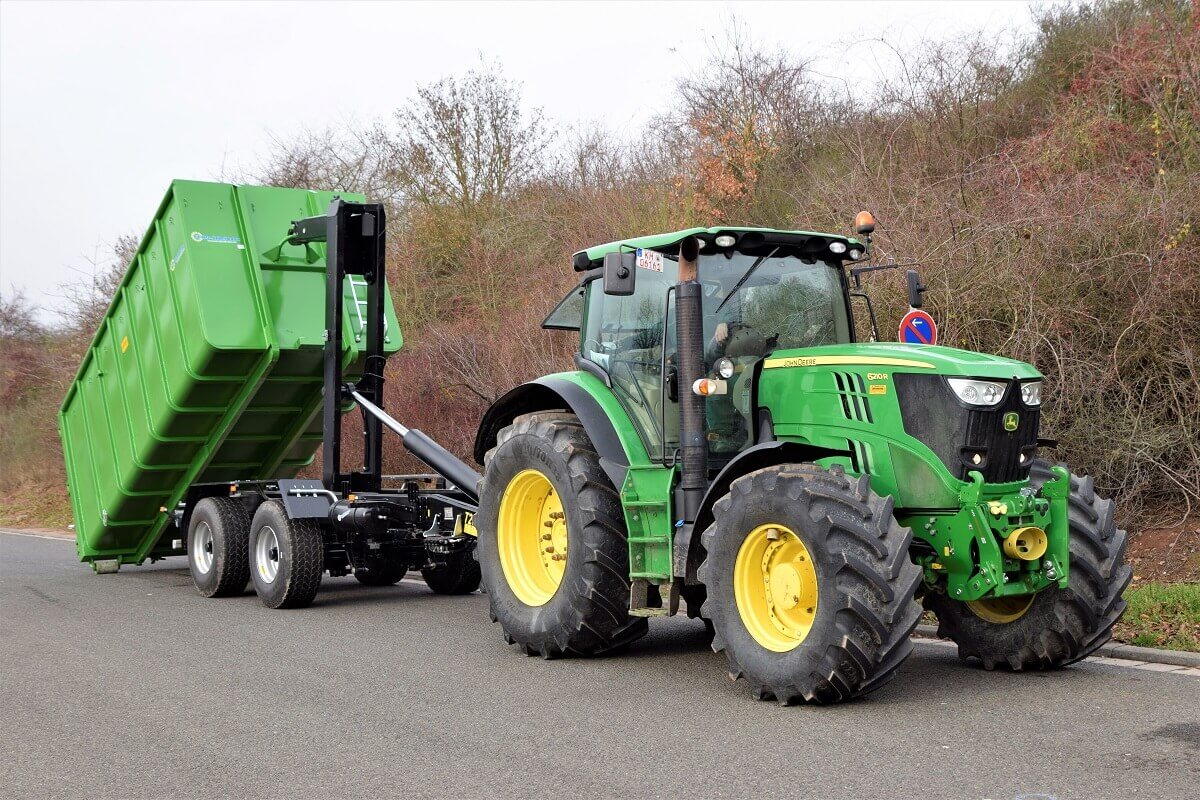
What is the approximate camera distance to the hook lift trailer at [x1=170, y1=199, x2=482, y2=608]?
10.2 metres

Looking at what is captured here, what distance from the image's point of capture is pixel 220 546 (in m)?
11.0

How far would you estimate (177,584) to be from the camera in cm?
1234

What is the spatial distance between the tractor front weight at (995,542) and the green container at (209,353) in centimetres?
594

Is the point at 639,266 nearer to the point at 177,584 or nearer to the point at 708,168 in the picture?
the point at 177,584

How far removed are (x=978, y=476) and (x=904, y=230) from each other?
6.01 m

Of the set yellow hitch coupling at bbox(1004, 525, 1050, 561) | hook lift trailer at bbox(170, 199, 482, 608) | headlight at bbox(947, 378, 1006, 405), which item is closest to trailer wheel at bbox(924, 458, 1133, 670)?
yellow hitch coupling at bbox(1004, 525, 1050, 561)

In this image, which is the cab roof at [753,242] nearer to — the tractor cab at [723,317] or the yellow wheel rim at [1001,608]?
the tractor cab at [723,317]

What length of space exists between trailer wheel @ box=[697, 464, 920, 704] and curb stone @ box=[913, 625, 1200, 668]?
1.92 m

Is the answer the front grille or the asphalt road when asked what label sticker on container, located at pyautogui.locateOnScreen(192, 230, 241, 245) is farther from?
the front grille

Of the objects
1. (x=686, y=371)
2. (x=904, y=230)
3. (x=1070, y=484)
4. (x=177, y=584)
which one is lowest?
(x=177, y=584)

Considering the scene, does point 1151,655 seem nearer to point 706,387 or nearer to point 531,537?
point 706,387

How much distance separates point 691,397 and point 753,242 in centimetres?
113

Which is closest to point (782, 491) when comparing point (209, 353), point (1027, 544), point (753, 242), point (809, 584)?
point (809, 584)

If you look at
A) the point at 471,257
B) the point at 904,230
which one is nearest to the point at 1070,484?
the point at 904,230
